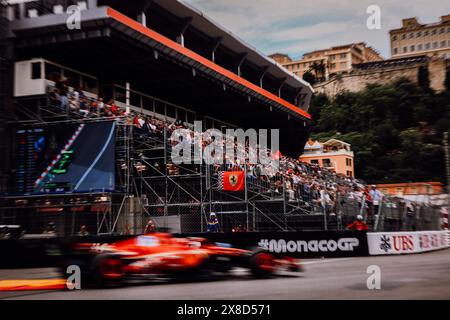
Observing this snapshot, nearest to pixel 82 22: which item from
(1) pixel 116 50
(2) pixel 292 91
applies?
(1) pixel 116 50

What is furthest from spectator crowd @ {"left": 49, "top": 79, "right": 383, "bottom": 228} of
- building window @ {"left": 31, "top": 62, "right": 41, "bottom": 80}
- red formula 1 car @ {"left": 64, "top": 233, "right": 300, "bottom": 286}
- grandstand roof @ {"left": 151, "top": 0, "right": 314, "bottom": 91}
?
red formula 1 car @ {"left": 64, "top": 233, "right": 300, "bottom": 286}

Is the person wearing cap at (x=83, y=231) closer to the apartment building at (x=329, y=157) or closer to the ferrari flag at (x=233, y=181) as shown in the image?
the ferrari flag at (x=233, y=181)

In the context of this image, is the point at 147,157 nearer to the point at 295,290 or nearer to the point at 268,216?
the point at 268,216

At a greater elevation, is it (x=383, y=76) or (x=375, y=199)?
(x=383, y=76)

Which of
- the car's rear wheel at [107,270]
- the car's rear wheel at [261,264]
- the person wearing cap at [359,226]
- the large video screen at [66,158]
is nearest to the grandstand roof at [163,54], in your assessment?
the large video screen at [66,158]

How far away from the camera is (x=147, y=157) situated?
23141 millimetres

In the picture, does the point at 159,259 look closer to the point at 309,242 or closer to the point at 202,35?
the point at 309,242

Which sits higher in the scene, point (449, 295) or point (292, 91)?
point (292, 91)

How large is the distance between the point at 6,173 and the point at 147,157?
5.54m

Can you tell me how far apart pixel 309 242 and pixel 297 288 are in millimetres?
9051

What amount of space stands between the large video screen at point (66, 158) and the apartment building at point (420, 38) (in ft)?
114

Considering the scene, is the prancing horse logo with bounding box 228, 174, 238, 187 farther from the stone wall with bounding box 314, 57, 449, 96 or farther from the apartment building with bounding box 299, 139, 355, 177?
the stone wall with bounding box 314, 57, 449, 96

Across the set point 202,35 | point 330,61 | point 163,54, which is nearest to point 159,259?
point 163,54

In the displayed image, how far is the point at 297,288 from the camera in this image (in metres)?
9.98
